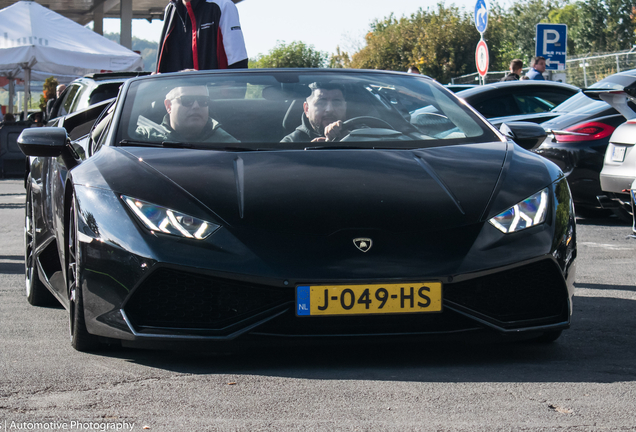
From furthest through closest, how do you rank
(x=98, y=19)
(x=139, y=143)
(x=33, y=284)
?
(x=98, y=19) → (x=33, y=284) → (x=139, y=143)

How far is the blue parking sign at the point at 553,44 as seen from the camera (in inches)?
701

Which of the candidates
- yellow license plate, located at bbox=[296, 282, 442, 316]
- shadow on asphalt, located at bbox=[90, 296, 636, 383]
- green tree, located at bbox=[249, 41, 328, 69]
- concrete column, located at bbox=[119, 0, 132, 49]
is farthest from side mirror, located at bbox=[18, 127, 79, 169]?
green tree, located at bbox=[249, 41, 328, 69]

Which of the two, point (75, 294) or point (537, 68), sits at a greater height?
point (537, 68)

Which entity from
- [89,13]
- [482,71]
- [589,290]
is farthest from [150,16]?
[589,290]

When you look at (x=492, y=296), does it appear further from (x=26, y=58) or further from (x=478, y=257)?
(x=26, y=58)

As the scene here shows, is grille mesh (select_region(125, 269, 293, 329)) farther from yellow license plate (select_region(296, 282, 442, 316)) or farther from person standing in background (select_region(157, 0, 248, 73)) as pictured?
person standing in background (select_region(157, 0, 248, 73))

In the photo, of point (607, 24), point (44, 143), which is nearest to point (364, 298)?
point (44, 143)

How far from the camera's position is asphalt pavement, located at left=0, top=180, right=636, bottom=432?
278 cm

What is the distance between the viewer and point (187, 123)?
Answer: 13.8 ft

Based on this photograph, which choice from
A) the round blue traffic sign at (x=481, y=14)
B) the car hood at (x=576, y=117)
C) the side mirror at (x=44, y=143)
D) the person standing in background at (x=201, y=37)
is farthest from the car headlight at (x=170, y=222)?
the round blue traffic sign at (x=481, y=14)

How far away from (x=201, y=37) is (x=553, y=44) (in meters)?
13.0

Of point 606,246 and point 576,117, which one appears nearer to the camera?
point 606,246

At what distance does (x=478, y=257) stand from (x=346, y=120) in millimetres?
1295

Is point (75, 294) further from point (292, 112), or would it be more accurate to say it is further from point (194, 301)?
point (292, 112)
